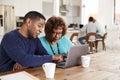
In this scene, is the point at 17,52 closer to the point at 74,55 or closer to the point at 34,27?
the point at 34,27

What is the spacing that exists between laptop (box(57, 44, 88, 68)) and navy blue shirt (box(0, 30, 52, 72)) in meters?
0.15

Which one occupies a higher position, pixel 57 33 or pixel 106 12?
pixel 106 12

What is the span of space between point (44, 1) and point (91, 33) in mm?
2778

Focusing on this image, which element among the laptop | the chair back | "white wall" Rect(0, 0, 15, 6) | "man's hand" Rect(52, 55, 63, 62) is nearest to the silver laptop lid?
the laptop

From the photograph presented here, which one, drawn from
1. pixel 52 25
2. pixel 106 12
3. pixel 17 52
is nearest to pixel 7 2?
pixel 106 12

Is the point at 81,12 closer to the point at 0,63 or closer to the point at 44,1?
the point at 44,1

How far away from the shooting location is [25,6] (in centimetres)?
598

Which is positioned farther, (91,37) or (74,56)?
(91,37)

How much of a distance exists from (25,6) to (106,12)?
281cm

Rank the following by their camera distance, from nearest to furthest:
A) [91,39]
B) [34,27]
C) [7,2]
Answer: [34,27] → [7,2] → [91,39]

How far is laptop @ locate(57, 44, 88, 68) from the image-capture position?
1668mm

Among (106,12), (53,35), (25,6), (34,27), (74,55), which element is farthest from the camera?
(106,12)

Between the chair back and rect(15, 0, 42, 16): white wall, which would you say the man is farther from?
rect(15, 0, 42, 16): white wall

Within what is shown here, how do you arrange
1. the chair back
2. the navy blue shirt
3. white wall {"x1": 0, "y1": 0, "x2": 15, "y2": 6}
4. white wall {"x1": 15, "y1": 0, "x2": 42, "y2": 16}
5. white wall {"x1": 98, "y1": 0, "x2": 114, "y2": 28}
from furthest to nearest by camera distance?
white wall {"x1": 98, "y1": 0, "x2": 114, "y2": 28}, white wall {"x1": 15, "y1": 0, "x2": 42, "y2": 16}, the chair back, white wall {"x1": 0, "y1": 0, "x2": 15, "y2": 6}, the navy blue shirt
